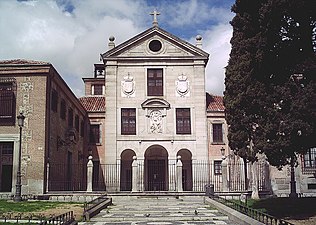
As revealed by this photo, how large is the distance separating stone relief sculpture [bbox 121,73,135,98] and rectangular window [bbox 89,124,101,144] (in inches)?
149

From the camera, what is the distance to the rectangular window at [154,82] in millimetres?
34844

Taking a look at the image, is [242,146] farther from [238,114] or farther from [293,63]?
[293,63]

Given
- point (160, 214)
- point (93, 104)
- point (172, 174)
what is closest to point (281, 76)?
point (160, 214)

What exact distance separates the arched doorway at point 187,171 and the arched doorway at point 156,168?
141cm

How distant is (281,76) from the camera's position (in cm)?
1591

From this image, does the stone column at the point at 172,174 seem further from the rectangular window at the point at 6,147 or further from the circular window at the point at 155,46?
the rectangular window at the point at 6,147

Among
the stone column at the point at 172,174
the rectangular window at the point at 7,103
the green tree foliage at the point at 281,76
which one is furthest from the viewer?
the stone column at the point at 172,174

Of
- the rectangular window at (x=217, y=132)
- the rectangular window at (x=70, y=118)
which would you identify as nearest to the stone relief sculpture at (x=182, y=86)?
the rectangular window at (x=217, y=132)

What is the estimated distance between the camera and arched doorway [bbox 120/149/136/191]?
3325cm

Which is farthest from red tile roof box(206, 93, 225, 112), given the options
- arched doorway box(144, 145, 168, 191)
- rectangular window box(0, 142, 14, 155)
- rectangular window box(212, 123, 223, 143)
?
rectangular window box(0, 142, 14, 155)

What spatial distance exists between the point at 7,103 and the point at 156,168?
1499 centimetres

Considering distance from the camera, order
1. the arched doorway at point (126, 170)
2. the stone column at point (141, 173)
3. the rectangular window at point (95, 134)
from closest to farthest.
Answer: the stone column at point (141, 173), the arched doorway at point (126, 170), the rectangular window at point (95, 134)

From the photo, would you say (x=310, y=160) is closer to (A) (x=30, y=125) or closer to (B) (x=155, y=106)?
(B) (x=155, y=106)

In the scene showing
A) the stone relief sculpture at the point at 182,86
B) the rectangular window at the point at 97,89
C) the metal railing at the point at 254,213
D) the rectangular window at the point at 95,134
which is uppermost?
the rectangular window at the point at 97,89
